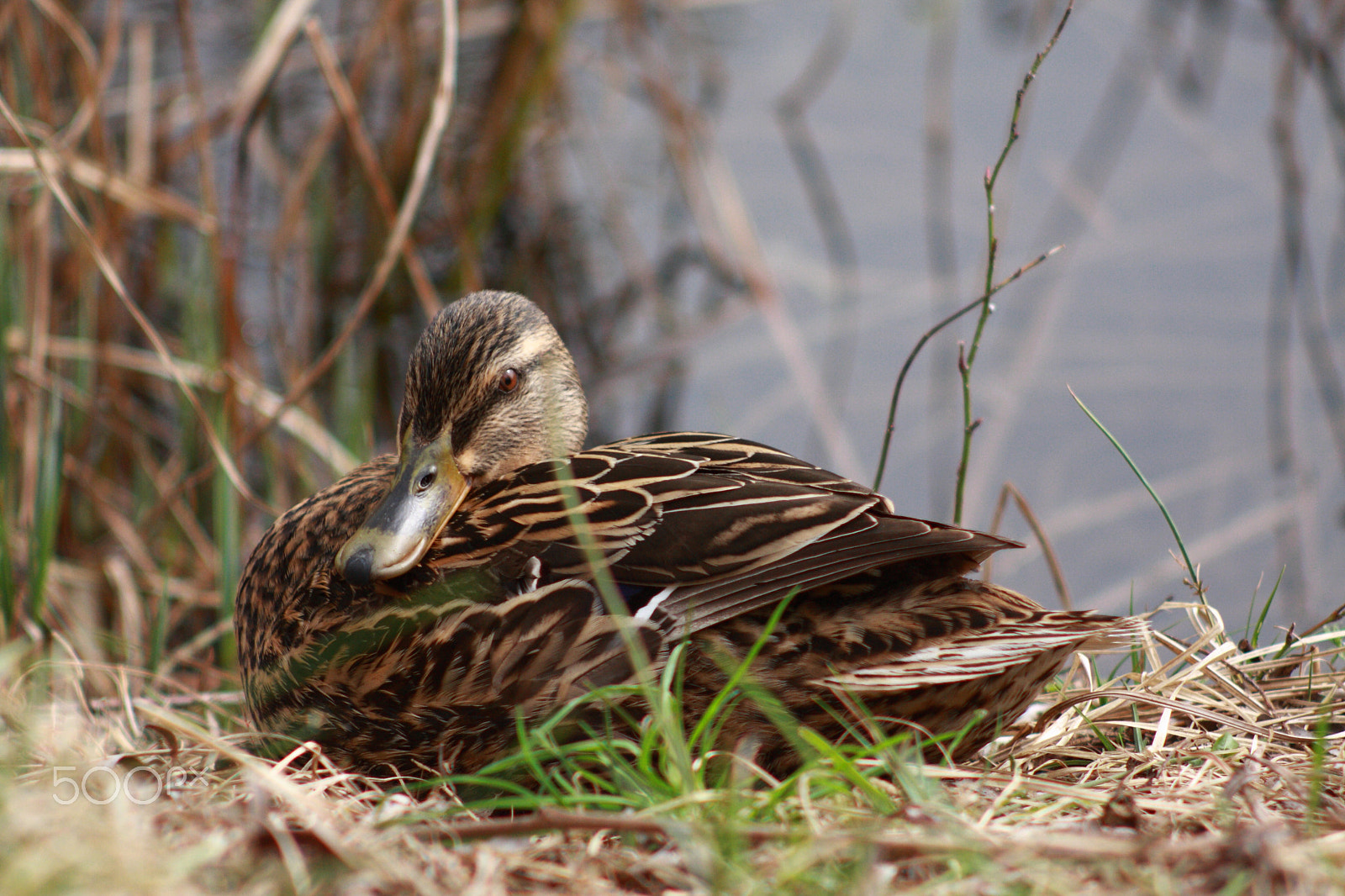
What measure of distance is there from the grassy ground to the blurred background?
34 millimetres

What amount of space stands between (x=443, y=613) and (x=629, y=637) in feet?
1.93

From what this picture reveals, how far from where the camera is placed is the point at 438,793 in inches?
99.3

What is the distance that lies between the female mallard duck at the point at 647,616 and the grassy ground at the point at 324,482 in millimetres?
140

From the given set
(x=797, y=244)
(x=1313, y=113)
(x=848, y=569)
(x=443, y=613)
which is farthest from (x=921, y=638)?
(x=1313, y=113)

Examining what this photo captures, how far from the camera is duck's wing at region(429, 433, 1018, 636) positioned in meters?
2.48

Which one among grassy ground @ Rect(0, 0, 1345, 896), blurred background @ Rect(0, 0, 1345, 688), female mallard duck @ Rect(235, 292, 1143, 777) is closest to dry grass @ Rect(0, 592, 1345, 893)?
grassy ground @ Rect(0, 0, 1345, 896)

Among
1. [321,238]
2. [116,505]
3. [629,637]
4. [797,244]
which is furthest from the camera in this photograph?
[797,244]

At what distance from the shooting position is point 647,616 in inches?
98.0

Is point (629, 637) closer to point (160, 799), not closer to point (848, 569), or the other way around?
point (848, 569)

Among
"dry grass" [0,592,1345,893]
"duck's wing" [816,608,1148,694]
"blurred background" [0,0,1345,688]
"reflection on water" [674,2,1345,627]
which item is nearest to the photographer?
"dry grass" [0,592,1345,893]

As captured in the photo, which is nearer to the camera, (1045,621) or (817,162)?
(1045,621)

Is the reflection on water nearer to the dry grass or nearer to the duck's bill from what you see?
the dry grass

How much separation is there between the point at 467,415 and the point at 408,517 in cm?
41

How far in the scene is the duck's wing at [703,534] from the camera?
8.15ft
